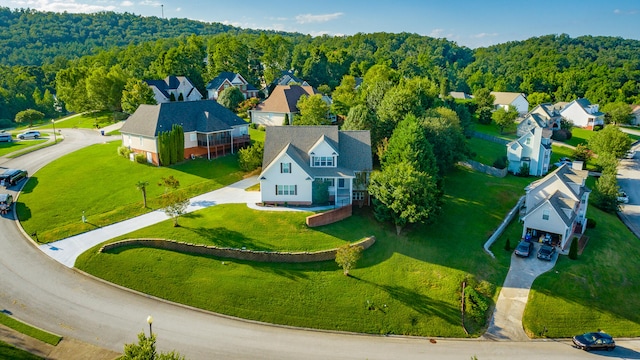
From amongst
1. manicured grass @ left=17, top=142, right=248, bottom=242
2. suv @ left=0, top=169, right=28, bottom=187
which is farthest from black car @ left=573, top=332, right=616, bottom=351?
suv @ left=0, top=169, right=28, bottom=187

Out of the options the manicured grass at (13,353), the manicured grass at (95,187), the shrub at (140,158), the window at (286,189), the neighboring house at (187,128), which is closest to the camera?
the manicured grass at (13,353)

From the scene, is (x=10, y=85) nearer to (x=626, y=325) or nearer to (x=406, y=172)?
(x=406, y=172)

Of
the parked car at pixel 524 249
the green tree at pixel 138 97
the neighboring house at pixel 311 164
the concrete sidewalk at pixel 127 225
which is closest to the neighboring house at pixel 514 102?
the parked car at pixel 524 249

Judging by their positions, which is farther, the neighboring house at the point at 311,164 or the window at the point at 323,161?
the window at the point at 323,161

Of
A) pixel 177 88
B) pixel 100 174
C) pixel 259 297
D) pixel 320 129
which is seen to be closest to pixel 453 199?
pixel 320 129

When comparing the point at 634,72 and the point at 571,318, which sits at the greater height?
the point at 634,72

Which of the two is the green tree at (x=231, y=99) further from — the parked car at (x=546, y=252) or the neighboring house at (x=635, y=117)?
the neighboring house at (x=635, y=117)
